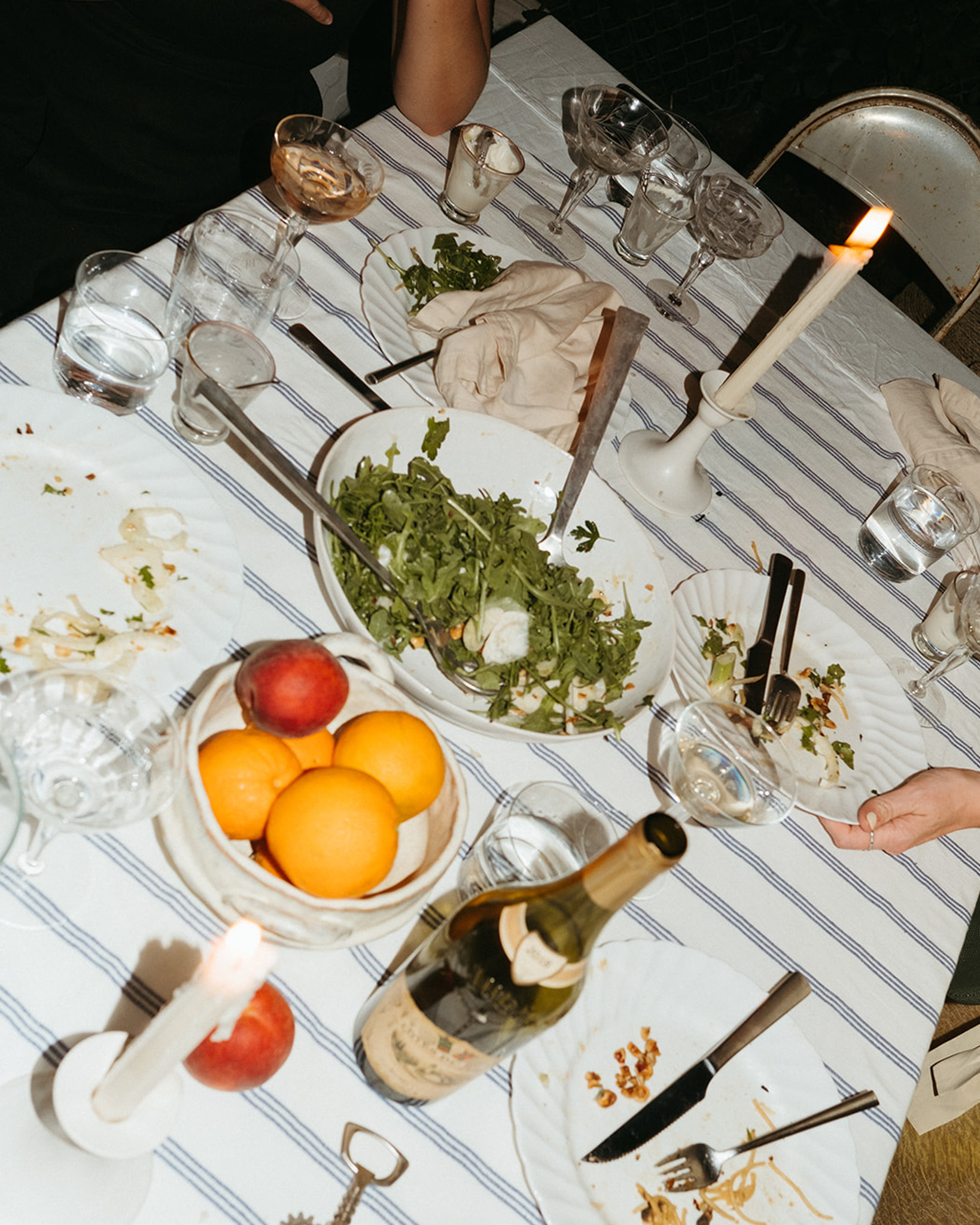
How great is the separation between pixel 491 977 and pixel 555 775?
0.38m

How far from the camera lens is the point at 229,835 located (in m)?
0.80

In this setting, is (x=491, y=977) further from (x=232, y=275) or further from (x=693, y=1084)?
(x=232, y=275)

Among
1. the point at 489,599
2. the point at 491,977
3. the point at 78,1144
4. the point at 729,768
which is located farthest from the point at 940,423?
the point at 78,1144

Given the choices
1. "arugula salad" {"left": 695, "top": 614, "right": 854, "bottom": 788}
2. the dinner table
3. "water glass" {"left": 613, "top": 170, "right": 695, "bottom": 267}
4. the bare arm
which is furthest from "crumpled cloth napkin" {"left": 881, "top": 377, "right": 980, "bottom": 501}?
the bare arm

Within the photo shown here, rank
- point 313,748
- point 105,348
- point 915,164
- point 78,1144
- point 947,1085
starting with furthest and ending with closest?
point 915,164 < point 947,1085 < point 105,348 < point 313,748 < point 78,1144

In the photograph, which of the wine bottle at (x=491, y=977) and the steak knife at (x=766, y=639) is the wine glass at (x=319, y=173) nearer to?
the steak knife at (x=766, y=639)

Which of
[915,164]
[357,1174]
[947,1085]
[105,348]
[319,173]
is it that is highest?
[915,164]

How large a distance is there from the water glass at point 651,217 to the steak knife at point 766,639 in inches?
25.1

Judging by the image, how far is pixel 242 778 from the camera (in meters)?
0.79

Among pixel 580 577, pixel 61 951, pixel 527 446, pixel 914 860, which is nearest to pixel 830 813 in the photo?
→ pixel 914 860

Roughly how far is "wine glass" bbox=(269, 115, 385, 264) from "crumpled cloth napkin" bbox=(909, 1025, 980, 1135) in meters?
1.98

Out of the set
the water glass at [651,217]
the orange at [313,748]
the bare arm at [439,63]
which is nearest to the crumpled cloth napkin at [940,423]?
the water glass at [651,217]

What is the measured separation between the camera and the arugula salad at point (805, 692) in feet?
4.08

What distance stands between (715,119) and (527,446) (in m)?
3.54
